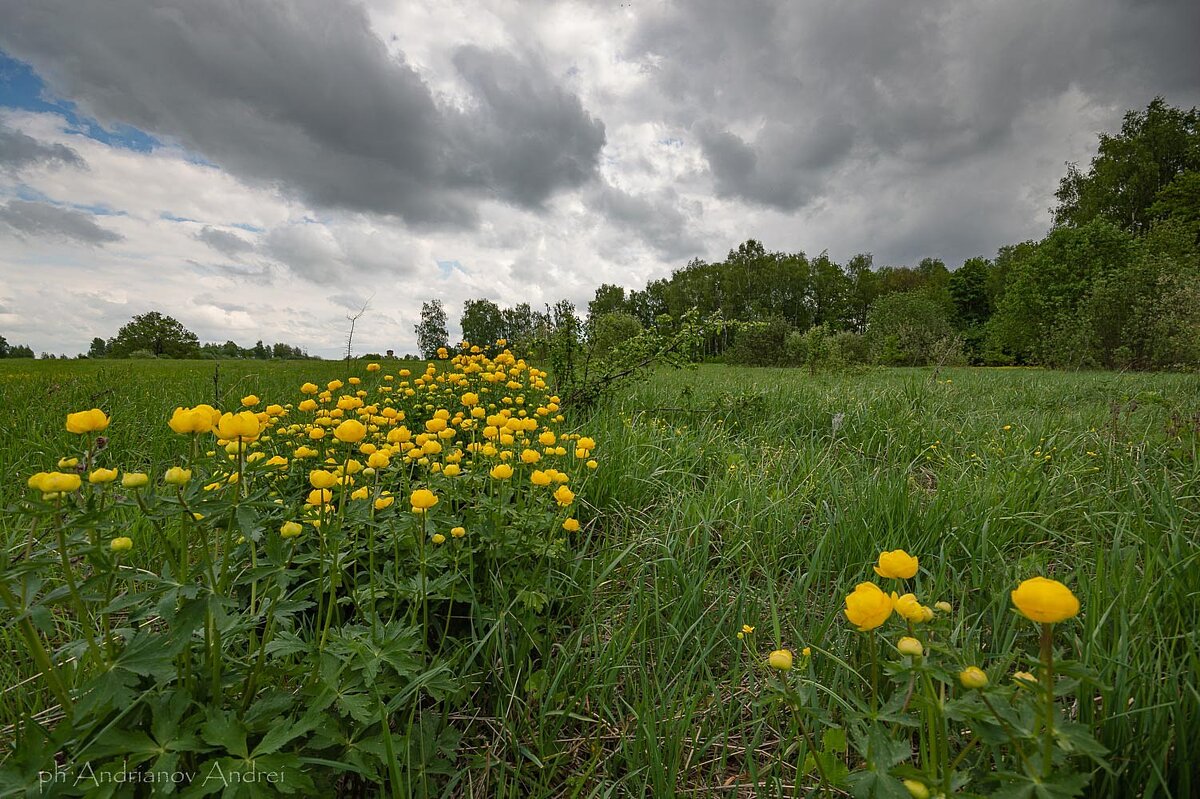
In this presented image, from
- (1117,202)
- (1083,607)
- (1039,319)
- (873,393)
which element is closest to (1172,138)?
(1117,202)

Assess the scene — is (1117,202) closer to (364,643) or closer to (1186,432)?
(1186,432)

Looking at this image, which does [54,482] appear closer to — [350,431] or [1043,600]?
[350,431]

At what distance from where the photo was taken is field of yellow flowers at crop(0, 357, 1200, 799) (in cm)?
89

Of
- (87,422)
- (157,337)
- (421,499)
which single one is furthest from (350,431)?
(157,337)

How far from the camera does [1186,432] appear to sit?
9.89ft

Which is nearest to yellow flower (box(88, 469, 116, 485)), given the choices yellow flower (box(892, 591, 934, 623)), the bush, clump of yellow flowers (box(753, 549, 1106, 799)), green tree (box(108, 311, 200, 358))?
clump of yellow flowers (box(753, 549, 1106, 799))

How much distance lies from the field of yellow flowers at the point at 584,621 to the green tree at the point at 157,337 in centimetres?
5874

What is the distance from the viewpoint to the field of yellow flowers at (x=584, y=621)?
890 millimetres

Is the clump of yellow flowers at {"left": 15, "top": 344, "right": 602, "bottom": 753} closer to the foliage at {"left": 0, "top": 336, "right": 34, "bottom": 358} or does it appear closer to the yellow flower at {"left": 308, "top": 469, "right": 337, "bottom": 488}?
the yellow flower at {"left": 308, "top": 469, "right": 337, "bottom": 488}

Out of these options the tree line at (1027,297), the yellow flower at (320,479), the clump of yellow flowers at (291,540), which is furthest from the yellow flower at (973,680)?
the tree line at (1027,297)

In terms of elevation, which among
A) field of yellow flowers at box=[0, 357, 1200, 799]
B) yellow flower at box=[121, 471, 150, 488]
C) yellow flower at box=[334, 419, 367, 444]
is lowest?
field of yellow flowers at box=[0, 357, 1200, 799]

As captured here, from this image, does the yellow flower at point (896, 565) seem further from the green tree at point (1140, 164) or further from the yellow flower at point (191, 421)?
the green tree at point (1140, 164)

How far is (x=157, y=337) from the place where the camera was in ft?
165

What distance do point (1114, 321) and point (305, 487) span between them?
2089cm
